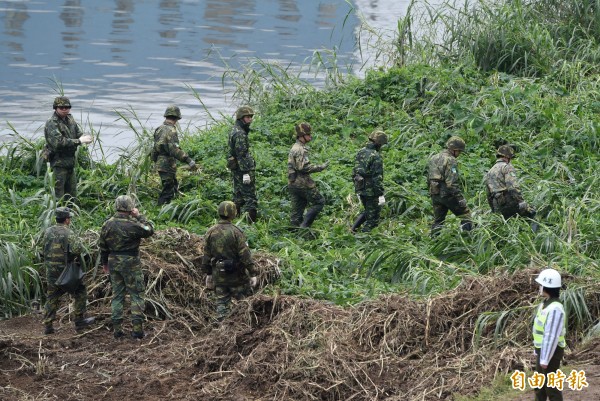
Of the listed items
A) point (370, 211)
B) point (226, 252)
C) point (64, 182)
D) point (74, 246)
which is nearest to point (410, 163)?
point (370, 211)

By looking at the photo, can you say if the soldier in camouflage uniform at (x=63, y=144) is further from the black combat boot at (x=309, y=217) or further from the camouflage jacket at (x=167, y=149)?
the black combat boot at (x=309, y=217)

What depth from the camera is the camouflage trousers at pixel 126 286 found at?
12250 mm

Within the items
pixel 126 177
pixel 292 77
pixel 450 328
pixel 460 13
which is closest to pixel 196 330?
pixel 450 328

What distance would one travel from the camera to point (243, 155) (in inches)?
627

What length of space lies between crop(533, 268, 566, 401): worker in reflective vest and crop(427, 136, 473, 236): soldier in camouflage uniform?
233 inches

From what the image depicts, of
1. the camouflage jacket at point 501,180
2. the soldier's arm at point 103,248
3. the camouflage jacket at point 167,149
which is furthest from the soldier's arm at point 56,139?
the camouflage jacket at point 501,180

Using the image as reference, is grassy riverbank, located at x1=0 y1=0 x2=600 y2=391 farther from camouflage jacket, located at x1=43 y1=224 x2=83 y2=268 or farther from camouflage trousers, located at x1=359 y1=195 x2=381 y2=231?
camouflage jacket, located at x1=43 y1=224 x2=83 y2=268

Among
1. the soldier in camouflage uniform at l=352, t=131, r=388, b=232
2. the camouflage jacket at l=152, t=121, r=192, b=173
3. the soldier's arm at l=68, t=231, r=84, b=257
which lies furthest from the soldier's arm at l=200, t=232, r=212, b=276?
the camouflage jacket at l=152, t=121, r=192, b=173

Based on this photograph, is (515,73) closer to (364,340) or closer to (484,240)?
(484,240)

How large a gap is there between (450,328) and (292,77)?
11341 mm

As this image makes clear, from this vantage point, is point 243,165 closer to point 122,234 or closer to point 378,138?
point 378,138

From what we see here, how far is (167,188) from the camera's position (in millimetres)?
16516

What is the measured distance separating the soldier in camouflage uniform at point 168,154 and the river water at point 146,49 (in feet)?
14.3

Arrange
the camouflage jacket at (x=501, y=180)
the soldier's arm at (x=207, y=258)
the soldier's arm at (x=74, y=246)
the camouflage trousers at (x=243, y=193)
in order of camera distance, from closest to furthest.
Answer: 1. the soldier's arm at (x=207, y=258)
2. the soldier's arm at (x=74, y=246)
3. the camouflage jacket at (x=501, y=180)
4. the camouflage trousers at (x=243, y=193)
